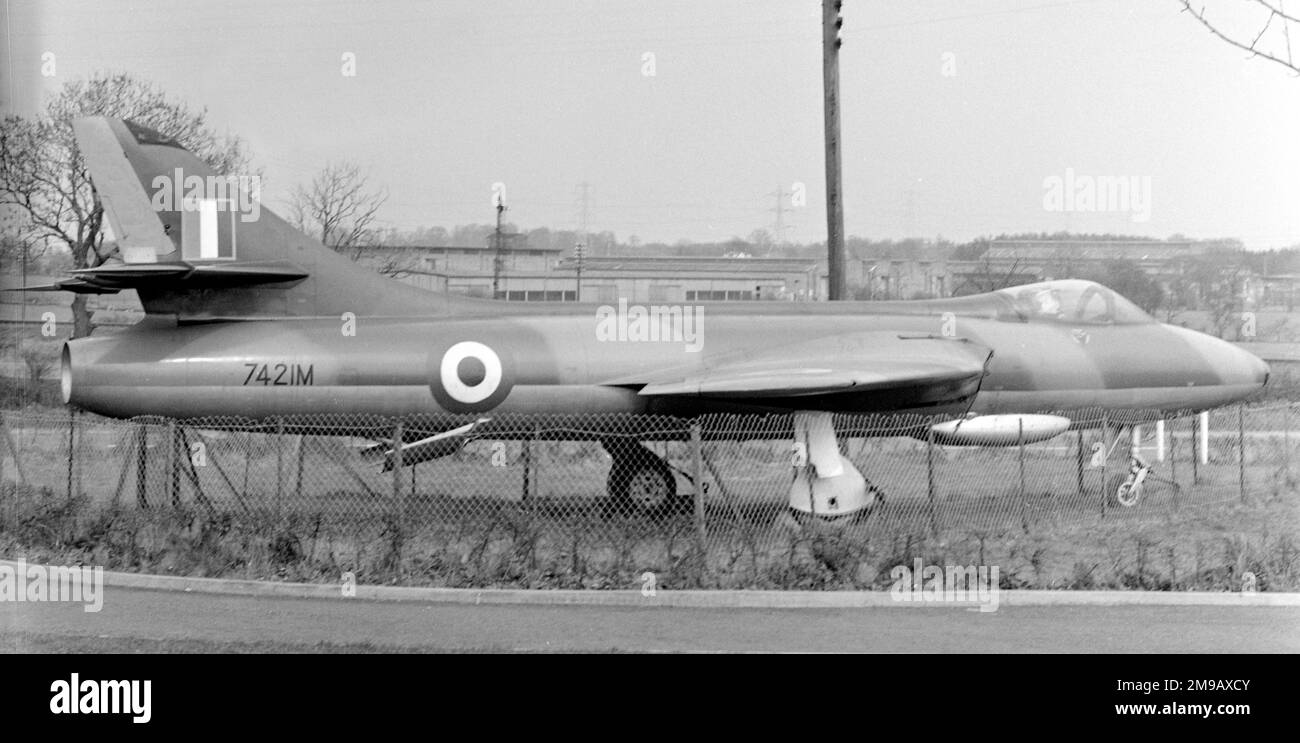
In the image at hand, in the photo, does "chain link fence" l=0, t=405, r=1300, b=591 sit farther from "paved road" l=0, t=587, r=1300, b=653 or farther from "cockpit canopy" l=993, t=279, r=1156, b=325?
"cockpit canopy" l=993, t=279, r=1156, b=325

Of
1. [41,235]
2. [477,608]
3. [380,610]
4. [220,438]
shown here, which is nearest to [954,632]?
[477,608]

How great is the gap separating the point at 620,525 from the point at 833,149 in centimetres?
995

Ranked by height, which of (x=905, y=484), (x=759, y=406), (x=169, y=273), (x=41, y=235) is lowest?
(x=905, y=484)

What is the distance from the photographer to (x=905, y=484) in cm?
1923

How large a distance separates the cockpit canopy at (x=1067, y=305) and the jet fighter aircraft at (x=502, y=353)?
0.04 m

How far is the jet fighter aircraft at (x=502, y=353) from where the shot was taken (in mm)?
13906

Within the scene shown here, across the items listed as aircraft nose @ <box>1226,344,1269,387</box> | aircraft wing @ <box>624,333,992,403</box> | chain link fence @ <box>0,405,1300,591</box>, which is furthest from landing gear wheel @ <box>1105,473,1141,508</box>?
aircraft wing @ <box>624,333,992,403</box>

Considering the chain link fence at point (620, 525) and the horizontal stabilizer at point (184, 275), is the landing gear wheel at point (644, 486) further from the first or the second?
the horizontal stabilizer at point (184, 275)

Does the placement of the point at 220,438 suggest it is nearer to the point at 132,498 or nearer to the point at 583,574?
the point at 132,498

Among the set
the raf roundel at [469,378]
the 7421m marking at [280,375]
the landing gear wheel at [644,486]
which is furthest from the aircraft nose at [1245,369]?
the 7421m marking at [280,375]

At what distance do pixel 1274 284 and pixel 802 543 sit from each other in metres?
32.8

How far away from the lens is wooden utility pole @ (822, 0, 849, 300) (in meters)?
20.5

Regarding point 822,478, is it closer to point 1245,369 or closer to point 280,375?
point 280,375

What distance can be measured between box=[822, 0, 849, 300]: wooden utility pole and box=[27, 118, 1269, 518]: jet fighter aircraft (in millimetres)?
4806
